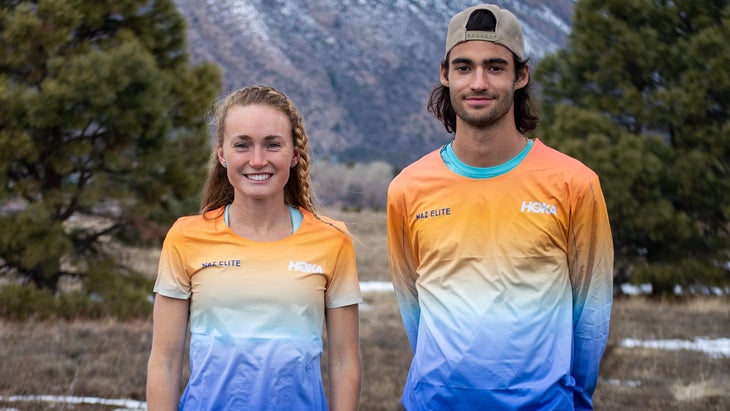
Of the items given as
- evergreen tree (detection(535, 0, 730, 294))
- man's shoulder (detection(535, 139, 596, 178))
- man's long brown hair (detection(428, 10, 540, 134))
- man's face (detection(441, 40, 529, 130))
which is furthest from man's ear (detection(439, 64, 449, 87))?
evergreen tree (detection(535, 0, 730, 294))

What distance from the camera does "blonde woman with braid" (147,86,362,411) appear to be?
2.84 meters

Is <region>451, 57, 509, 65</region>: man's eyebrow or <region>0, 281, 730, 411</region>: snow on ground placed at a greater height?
<region>451, 57, 509, 65</region>: man's eyebrow

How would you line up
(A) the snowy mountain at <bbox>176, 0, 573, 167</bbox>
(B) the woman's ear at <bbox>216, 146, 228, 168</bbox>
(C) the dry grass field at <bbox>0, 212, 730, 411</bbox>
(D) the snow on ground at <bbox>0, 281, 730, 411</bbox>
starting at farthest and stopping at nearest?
(A) the snowy mountain at <bbox>176, 0, 573, 167</bbox> < (C) the dry grass field at <bbox>0, 212, 730, 411</bbox> < (D) the snow on ground at <bbox>0, 281, 730, 411</bbox> < (B) the woman's ear at <bbox>216, 146, 228, 168</bbox>

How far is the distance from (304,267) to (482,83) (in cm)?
94

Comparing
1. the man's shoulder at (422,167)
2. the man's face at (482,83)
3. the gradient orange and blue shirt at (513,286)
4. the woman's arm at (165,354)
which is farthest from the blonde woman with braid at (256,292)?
the man's face at (482,83)

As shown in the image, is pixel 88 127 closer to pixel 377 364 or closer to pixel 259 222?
pixel 377 364

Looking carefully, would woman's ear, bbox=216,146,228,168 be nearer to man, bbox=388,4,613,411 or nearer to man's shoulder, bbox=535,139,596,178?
man, bbox=388,4,613,411

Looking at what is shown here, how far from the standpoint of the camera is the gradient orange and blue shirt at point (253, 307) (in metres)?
2.83

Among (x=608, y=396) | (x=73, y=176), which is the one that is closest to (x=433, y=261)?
(x=608, y=396)

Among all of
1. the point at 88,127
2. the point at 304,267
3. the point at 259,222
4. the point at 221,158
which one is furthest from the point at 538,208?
the point at 88,127

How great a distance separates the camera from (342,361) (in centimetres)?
297

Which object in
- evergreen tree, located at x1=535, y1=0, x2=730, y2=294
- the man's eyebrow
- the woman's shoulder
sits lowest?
evergreen tree, located at x1=535, y1=0, x2=730, y2=294

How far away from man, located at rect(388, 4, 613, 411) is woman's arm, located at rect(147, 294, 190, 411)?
0.89 m

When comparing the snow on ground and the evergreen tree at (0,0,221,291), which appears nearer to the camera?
the snow on ground
